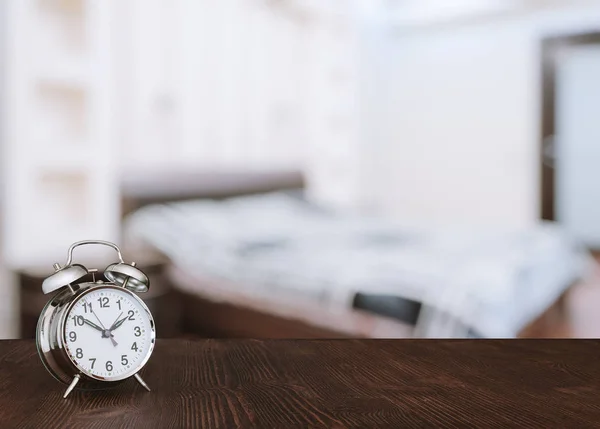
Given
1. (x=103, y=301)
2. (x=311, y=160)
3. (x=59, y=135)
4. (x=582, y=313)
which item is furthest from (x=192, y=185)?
(x=103, y=301)

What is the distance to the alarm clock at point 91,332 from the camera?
770 mm

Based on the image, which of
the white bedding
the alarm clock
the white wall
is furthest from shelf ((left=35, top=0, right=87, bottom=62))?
the white wall

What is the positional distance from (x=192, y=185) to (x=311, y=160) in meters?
1.24

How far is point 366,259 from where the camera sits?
2.47 metres

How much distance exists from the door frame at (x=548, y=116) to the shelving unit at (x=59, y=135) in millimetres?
3857

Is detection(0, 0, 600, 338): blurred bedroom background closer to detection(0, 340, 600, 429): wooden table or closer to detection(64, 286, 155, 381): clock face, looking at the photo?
detection(0, 340, 600, 429): wooden table

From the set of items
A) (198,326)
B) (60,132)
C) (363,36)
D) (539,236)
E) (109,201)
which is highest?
(363,36)

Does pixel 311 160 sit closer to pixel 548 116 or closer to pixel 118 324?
pixel 548 116

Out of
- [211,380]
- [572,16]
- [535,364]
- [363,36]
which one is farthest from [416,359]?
[572,16]

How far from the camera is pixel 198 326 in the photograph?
2719mm

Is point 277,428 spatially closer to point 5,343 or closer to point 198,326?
point 5,343

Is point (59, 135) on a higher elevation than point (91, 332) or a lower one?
higher

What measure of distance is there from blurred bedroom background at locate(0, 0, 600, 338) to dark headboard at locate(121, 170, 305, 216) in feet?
0.04

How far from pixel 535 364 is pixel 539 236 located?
230 cm
